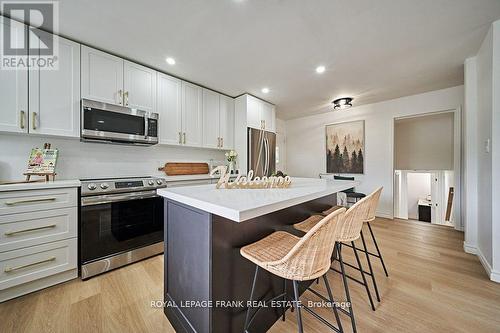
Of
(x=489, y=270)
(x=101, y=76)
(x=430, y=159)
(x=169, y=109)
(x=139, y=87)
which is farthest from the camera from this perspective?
(x=430, y=159)

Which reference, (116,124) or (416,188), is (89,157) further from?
(416,188)

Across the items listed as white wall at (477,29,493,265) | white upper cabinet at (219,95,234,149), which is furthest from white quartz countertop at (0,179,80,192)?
white wall at (477,29,493,265)

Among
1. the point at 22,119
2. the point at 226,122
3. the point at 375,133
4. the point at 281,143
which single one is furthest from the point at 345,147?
the point at 22,119

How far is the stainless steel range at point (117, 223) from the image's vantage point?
1.79 metres

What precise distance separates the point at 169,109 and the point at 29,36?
54.8 inches

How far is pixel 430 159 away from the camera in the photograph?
425cm

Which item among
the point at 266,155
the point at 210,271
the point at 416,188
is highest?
the point at 266,155

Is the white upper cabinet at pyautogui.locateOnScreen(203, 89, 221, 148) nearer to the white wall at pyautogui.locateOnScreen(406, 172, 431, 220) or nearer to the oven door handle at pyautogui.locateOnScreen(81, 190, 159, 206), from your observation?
the oven door handle at pyautogui.locateOnScreen(81, 190, 159, 206)

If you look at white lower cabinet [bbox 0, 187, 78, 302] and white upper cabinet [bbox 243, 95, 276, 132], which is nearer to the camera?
white lower cabinet [bbox 0, 187, 78, 302]

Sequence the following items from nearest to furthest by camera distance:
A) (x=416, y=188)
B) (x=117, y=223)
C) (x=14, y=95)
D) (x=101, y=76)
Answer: (x=14, y=95) < (x=117, y=223) < (x=101, y=76) < (x=416, y=188)

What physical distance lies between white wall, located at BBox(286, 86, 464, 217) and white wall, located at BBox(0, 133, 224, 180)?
127 inches

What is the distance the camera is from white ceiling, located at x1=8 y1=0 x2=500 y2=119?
1.58 m

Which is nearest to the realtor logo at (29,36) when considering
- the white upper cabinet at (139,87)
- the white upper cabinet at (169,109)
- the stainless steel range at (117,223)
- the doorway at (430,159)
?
the white upper cabinet at (139,87)

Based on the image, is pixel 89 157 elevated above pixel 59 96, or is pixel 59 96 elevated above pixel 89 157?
pixel 59 96
